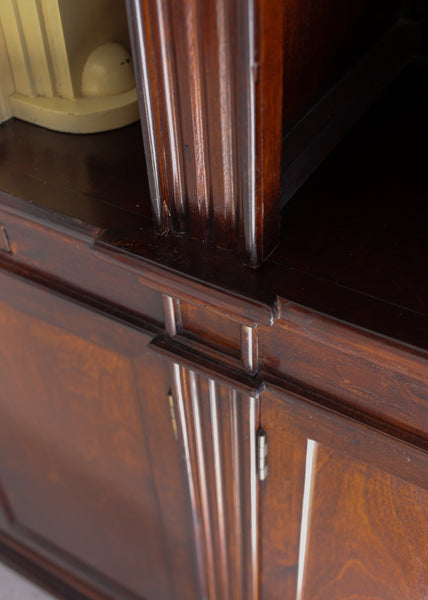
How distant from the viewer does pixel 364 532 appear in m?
0.64

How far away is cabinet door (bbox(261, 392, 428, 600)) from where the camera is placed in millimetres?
567

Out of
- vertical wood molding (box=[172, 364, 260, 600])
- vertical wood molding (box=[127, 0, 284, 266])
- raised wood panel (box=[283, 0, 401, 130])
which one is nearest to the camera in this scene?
vertical wood molding (box=[127, 0, 284, 266])

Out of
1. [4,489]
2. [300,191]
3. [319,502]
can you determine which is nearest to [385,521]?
[319,502]

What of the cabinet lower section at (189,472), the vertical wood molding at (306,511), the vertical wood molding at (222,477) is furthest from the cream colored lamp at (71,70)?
the vertical wood molding at (306,511)

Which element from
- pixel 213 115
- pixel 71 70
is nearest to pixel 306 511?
pixel 213 115

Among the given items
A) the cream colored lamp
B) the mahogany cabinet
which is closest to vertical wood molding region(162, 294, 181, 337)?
the mahogany cabinet

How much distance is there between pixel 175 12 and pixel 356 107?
0.29 metres

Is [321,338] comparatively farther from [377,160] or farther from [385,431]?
[377,160]

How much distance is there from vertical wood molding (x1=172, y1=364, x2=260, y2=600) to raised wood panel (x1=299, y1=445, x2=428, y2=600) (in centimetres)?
8

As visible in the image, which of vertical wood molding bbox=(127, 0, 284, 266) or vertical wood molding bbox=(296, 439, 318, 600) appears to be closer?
vertical wood molding bbox=(127, 0, 284, 266)

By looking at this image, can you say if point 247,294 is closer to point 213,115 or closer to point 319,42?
point 213,115

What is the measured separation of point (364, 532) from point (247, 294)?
0.30m

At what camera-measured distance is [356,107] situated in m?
0.67

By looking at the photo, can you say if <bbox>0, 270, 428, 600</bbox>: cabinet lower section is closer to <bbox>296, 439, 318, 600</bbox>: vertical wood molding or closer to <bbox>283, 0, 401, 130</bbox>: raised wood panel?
<bbox>296, 439, 318, 600</bbox>: vertical wood molding
